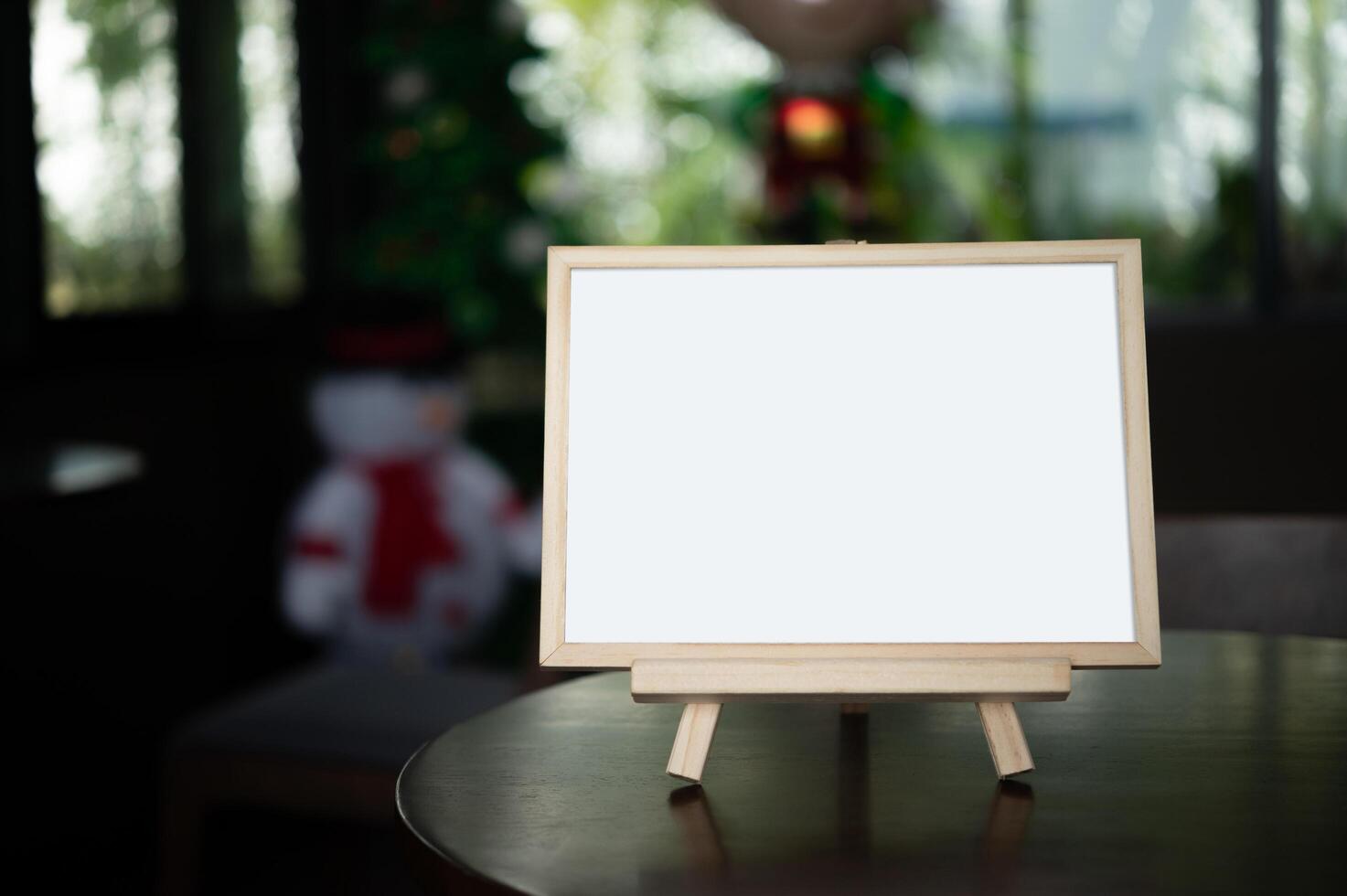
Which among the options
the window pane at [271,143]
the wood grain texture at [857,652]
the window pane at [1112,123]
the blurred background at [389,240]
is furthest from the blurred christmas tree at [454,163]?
the wood grain texture at [857,652]

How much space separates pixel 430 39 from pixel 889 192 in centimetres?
124

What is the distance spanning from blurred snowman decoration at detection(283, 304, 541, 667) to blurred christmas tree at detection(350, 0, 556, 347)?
1.18ft

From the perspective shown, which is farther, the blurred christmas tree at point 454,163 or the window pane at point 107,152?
the blurred christmas tree at point 454,163

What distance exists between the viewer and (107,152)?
2924 mm

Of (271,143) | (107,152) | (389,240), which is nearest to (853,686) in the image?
(107,152)

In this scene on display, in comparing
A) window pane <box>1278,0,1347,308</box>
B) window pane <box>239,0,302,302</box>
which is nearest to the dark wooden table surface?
window pane <box>239,0,302,302</box>

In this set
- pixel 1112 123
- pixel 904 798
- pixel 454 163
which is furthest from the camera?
pixel 1112 123

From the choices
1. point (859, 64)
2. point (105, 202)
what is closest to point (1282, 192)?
point (859, 64)

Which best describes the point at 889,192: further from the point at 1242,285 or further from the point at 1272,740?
the point at 1272,740

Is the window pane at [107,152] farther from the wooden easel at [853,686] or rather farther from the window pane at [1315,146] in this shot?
the window pane at [1315,146]

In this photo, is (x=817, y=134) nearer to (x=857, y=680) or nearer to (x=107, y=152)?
(x=107, y=152)

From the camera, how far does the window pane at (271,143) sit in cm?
344

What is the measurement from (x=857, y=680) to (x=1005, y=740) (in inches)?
3.8

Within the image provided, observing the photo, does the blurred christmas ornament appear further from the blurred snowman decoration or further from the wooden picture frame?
the wooden picture frame
